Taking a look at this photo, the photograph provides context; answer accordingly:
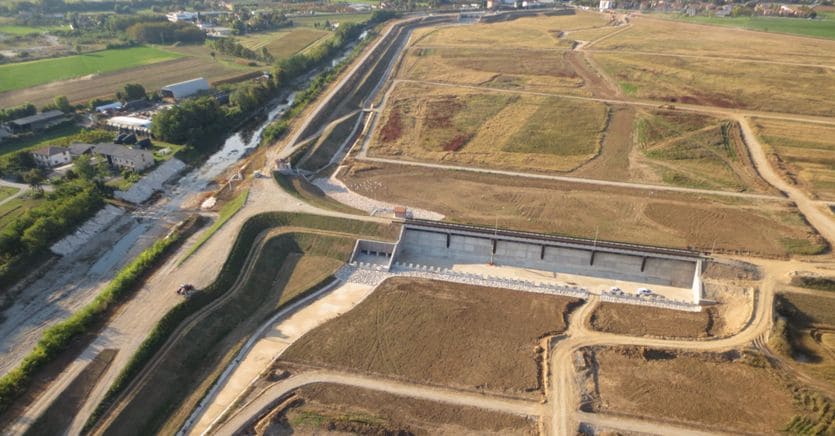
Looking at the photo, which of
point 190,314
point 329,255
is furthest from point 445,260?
point 190,314

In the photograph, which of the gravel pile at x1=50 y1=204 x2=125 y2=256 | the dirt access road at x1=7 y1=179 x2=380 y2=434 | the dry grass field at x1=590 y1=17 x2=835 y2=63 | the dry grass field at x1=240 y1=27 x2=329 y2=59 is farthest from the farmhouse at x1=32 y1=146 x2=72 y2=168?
the dry grass field at x1=590 y1=17 x2=835 y2=63

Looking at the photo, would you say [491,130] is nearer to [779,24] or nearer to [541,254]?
[541,254]

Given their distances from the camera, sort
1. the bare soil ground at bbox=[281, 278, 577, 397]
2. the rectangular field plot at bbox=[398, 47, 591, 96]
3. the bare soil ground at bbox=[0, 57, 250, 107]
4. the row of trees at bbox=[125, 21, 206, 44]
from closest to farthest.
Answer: the bare soil ground at bbox=[281, 278, 577, 397] < the bare soil ground at bbox=[0, 57, 250, 107] < the rectangular field plot at bbox=[398, 47, 591, 96] < the row of trees at bbox=[125, 21, 206, 44]

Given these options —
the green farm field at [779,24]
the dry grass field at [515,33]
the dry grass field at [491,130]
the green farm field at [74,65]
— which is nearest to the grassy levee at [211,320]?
the dry grass field at [491,130]

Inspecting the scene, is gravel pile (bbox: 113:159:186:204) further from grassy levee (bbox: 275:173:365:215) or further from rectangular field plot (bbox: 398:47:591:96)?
rectangular field plot (bbox: 398:47:591:96)

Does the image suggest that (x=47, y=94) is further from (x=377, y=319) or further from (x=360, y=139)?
(x=377, y=319)

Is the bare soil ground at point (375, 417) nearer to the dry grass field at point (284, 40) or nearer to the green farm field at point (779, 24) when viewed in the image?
the dry grass field at point (284, 40)
